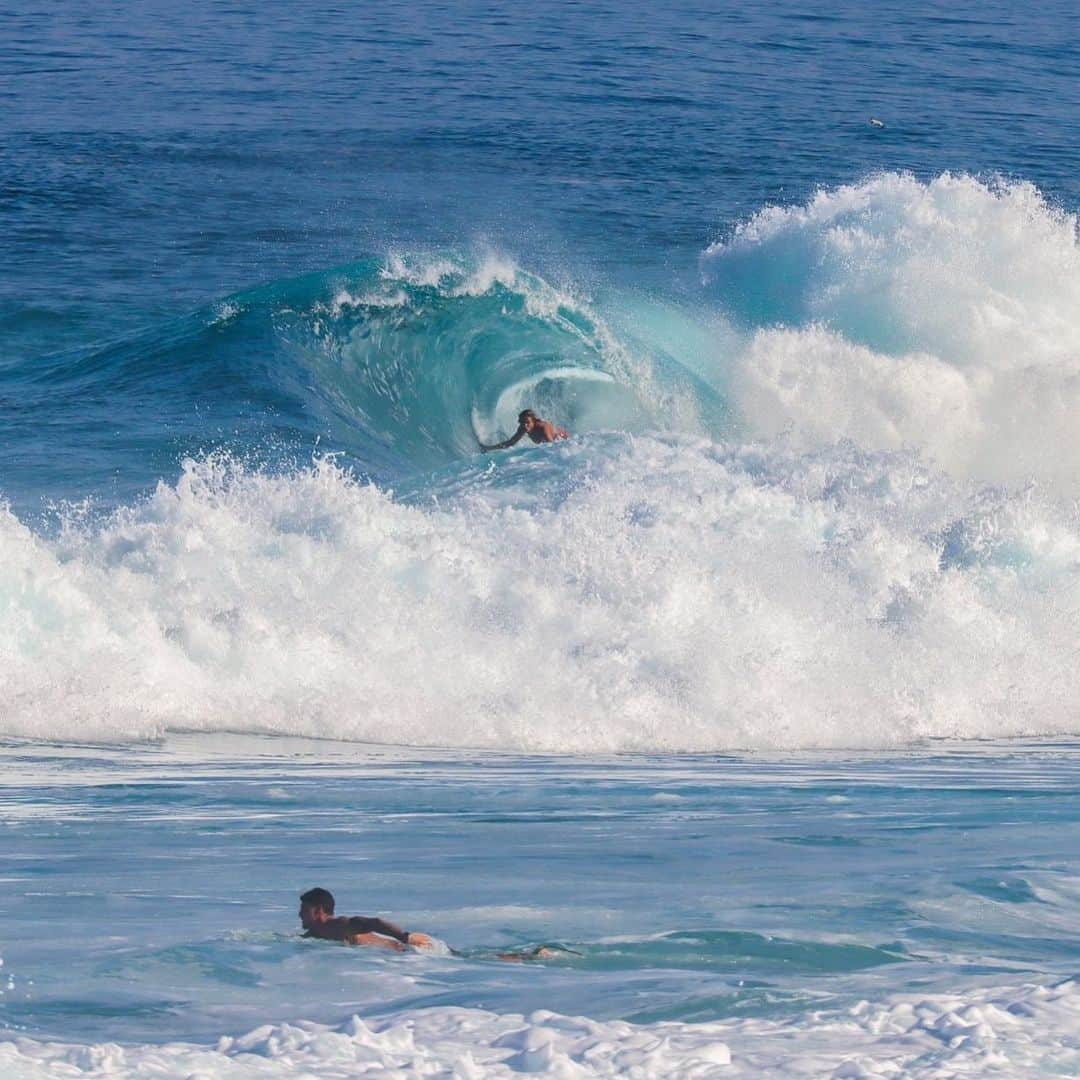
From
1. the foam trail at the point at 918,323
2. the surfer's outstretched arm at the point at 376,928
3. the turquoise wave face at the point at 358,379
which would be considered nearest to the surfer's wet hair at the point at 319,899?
the surfer's outstretched arm at the point at 376,928

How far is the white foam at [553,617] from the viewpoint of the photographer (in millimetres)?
10234

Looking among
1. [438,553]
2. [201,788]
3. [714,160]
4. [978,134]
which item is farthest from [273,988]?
[978,134]

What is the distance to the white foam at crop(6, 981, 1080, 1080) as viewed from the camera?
448 cm

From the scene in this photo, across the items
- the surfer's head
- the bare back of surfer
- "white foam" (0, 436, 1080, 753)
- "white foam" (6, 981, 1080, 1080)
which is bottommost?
"white foam" (6, 981, 1080, 1080)

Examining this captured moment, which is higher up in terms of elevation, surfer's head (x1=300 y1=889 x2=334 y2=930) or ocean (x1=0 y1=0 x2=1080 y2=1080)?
ocean (x1=0 y1=0 x2=1080 y2=1080)

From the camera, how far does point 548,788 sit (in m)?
8.73

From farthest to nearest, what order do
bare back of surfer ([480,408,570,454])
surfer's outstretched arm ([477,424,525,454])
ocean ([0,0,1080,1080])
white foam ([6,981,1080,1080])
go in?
surfer's outstretched arm ([477,424,525,454]) → bare back of surfer ([480,408,570,454]) → ocean ([0,0,1080,1080]) → white foam ([6,981,1080,1080])

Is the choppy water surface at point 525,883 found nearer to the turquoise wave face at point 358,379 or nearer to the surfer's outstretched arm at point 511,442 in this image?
the surfer's outstretched arm at point 511,442

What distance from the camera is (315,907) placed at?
6.01 metres

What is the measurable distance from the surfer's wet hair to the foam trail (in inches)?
478

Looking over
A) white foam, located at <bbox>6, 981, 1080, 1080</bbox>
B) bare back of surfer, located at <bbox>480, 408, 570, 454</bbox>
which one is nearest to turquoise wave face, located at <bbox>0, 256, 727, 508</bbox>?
bare back of surfer, located at <bbox>480, 408, 570, 454</bbox>

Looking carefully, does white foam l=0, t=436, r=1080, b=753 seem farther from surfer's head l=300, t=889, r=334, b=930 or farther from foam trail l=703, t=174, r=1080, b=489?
foam trail l=703, t=174, r=1080, b=489

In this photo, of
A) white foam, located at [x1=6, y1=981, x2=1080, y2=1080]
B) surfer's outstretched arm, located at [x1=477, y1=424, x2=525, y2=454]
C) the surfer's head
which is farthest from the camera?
surfer's outstretched arm, located at [x1=477, y1=424, x2=525, y2=454]

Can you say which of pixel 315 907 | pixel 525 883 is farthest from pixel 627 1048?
pixel 525 883
